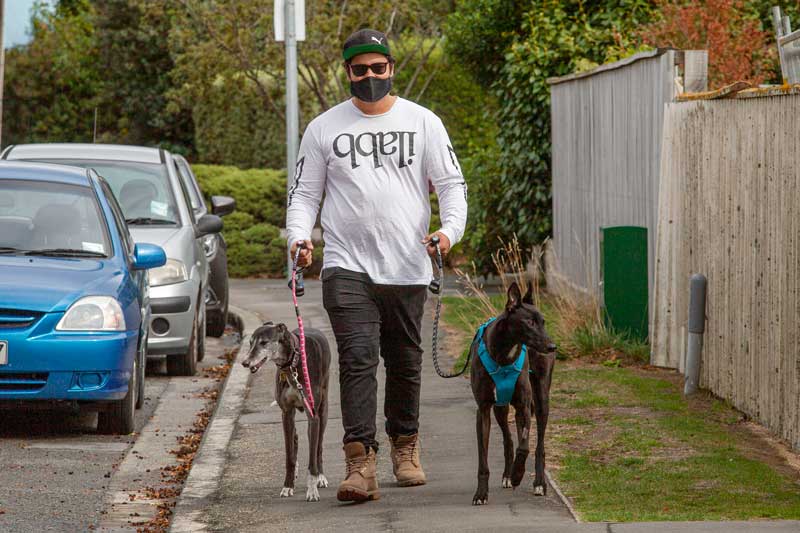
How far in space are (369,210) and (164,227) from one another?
580 cm

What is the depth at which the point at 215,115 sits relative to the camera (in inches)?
1401

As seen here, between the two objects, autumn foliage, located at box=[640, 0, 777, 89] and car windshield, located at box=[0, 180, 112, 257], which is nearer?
car windshield, located at box=[0, 180, 112, 257]

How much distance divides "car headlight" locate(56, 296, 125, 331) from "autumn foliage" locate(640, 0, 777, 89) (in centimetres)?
757

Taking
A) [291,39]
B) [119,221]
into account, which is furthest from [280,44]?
[119,221]

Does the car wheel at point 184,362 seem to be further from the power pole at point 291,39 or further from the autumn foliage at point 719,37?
the autumn foliage at point 719,37

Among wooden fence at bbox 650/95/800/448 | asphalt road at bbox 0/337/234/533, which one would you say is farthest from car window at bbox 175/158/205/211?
wooden fence at bbox 650/95/800/448

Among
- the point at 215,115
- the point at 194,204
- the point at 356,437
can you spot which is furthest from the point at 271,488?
the point at 215,115

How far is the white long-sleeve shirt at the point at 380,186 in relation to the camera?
20.8 ft

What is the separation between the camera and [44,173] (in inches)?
378

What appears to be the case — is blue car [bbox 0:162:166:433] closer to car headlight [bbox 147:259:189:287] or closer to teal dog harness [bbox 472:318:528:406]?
car headlight [bbox 147:259:189:287]

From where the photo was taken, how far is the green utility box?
446 inches

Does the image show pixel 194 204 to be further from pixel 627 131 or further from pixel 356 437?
pixel 356 437

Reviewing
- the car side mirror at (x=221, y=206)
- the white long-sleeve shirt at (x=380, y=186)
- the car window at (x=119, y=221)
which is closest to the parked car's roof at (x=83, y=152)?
the car side mirror at (x=221, y=206)

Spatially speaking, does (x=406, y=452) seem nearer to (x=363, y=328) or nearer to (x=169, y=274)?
(x=363, y=328)
